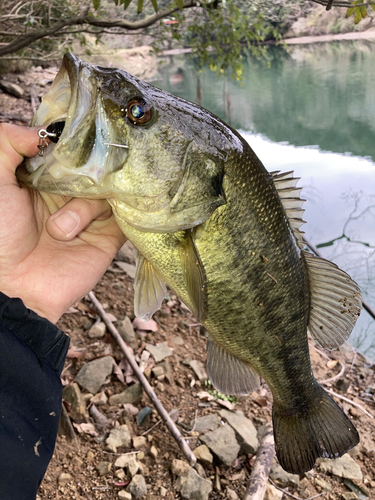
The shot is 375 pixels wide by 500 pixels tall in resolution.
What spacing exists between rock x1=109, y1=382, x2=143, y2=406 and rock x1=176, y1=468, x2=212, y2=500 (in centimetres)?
67

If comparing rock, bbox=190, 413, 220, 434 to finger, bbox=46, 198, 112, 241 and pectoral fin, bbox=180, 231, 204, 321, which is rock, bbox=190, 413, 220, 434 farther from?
finger, bbox=46, 198, 112, 241

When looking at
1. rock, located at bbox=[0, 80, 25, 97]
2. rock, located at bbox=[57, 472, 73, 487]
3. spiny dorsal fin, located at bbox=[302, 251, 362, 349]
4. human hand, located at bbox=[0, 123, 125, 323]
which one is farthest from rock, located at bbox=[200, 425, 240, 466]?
rock, located at bbox=[0, 80, 25, 97]

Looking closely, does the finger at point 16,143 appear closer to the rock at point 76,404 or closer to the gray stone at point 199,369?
the rock at point 76,404

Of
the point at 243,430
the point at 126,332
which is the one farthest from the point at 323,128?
the point at 243,430

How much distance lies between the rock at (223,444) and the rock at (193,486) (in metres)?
0.28

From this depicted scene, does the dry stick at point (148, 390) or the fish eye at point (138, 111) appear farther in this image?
the dry stick at point (148, 390)

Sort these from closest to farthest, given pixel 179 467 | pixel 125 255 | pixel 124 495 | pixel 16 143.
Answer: pixel 16 143 → pixel 124 495 → pixel 179 467 → pixel 125 255

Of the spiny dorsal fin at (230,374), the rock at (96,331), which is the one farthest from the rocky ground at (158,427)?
the spiny dorsal fin at (230,374)

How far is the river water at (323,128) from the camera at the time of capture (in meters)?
7.23

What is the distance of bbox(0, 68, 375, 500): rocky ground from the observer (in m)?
2.46

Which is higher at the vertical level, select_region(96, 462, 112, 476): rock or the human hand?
the human hand

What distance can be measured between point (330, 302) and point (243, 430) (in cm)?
167

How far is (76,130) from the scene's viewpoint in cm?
118

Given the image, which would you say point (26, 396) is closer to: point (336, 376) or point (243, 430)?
point (243, 430)
